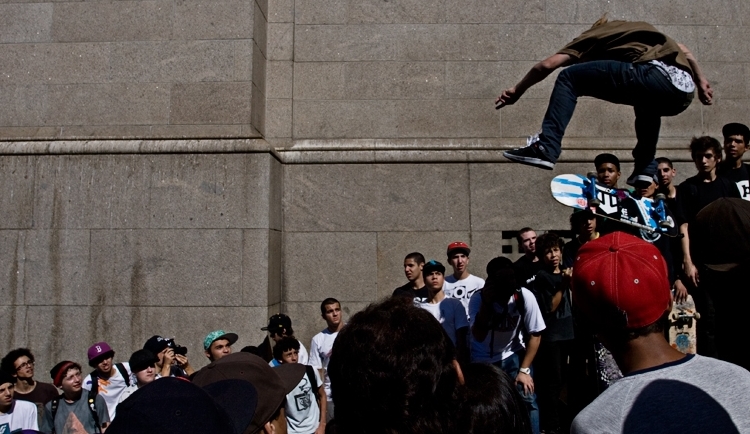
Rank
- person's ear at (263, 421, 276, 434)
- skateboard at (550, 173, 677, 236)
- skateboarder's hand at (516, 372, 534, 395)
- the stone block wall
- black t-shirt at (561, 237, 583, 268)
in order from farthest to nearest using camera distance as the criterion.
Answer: the stone block wall → black t-shirt at (561, 237, 583, 268) → skateboarder's hand at (516, 372, 534, 395) → skateboard at (550, 173, 677, 236) → person's ear at (263, 421, 276, 434)

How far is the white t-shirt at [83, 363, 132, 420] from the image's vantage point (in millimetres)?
6692

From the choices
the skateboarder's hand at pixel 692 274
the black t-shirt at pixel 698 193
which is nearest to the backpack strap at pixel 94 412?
the skateboarder's hand at pixel 692 274

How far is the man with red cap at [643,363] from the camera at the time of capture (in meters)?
1.96

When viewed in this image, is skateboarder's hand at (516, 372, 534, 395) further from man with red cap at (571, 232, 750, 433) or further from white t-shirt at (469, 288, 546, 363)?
man with red cap at (571, 232, 750, 433)

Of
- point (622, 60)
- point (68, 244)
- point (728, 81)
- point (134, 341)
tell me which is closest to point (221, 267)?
point (134, 341)

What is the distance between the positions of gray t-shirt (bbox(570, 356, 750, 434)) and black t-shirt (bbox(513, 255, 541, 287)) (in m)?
4.30

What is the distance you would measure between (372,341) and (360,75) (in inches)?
313

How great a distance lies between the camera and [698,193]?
21.3 ft

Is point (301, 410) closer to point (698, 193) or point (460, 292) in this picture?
point (460, 292)

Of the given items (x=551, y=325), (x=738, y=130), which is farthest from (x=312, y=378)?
(x=738, y=130)

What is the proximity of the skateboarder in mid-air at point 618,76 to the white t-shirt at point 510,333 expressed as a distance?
1.84 m

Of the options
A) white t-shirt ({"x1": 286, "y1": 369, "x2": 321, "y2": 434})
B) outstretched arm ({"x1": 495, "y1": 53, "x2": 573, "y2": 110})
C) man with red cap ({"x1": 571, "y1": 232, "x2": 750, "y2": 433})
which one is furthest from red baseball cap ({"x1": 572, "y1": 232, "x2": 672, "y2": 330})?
white t-shirt ({"x1": 286, "y1": 369, "x2": 321, "y2": 434})

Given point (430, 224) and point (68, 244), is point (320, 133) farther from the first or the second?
point (68, 244)

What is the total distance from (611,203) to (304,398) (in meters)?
3.21
